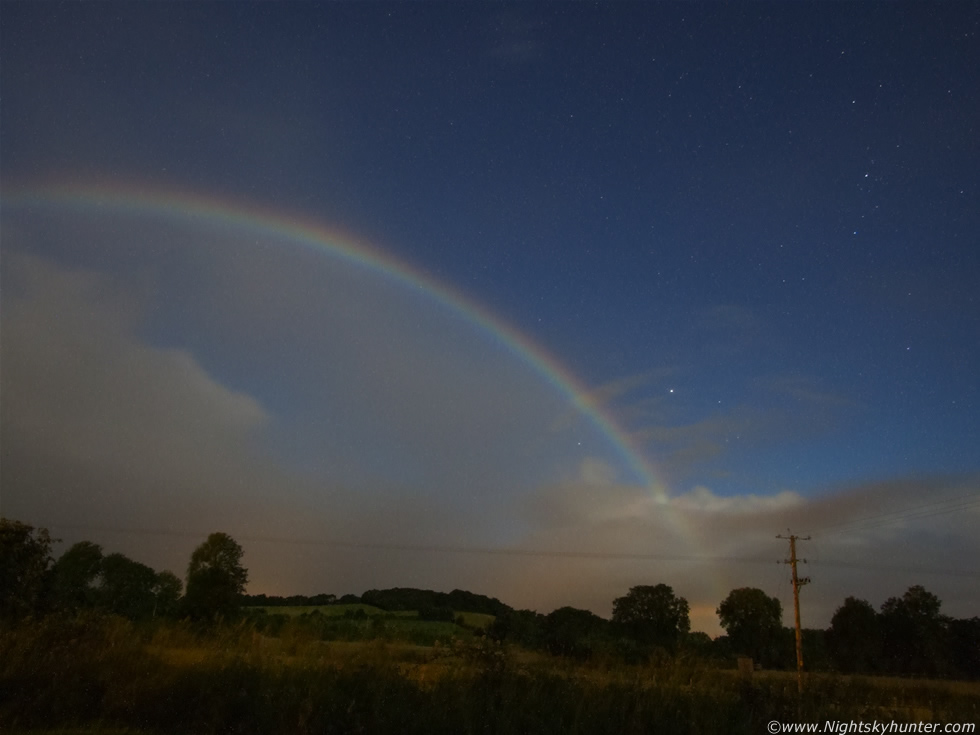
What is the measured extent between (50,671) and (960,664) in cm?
5974

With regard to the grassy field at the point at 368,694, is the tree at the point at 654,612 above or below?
above

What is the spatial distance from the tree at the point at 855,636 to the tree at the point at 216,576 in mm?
44220

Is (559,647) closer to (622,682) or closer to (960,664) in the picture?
(622,682)

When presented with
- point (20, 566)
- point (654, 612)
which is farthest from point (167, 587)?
point (20, 566)

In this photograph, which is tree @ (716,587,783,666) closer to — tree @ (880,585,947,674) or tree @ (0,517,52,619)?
tree @ (880,585,947,674)

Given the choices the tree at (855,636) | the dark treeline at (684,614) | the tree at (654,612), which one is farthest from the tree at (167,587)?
the tree at (855,636)

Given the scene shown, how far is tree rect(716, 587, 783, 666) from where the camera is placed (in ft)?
208

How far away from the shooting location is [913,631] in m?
57.8

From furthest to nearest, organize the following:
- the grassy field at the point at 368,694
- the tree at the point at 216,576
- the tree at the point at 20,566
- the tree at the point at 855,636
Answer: the tree at the point at 855,636
the tree at the point at 216,576
the tree at the point at 20,566
the grassy field at the point at 368,694

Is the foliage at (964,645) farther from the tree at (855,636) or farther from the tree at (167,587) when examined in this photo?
the tree at (167,587)

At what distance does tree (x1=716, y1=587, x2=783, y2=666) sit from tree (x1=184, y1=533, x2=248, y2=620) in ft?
129

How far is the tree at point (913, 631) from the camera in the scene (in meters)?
55.6

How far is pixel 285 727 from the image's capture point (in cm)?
963

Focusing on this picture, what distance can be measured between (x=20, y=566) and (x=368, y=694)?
32.7ft
